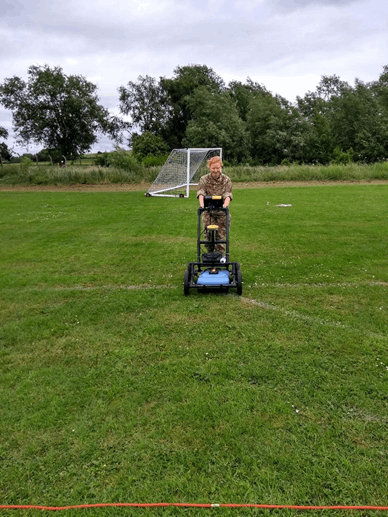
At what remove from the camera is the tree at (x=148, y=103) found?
4684 centimetres

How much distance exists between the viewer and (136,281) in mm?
5906

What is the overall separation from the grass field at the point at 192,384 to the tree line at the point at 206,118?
28.7m

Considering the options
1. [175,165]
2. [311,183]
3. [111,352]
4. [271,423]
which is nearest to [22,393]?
[111,352]

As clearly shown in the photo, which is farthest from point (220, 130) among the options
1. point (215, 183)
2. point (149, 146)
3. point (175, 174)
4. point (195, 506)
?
point (195, 506)

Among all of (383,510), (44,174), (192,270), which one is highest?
(44,174)

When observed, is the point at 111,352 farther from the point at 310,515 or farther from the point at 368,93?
the point at 368,93

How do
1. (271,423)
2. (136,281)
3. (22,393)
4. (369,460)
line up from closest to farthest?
(369,460)
(271,423)
(22,393)
(136,281)

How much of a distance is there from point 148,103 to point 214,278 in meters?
47.1

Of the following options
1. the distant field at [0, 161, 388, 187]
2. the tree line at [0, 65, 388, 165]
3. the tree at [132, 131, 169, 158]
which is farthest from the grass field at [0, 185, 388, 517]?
the tree at [132, 131, 169, 158]

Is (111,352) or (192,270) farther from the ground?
(192,270)

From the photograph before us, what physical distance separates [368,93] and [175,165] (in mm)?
30597

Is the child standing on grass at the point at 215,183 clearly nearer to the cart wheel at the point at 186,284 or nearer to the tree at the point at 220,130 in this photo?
the cart wheel at the point at 186,284

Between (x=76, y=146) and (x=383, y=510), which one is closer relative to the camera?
(x=383, y=510)

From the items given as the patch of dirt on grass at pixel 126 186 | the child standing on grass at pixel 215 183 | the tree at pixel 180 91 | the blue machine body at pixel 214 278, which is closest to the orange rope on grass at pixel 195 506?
the blue machine body at pixel 214 278
